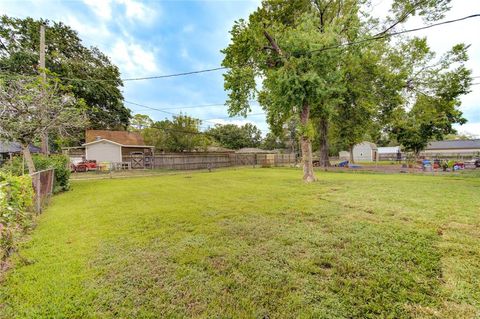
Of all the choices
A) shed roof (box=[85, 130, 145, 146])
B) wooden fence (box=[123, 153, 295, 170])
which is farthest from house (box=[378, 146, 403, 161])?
shed roof (box=[85, 130, 145, 146])

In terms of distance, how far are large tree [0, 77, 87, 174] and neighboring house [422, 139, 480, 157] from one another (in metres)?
44.5

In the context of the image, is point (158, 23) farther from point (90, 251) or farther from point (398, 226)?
point (398, 226)

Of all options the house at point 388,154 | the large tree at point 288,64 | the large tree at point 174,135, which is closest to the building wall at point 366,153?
the house at point 388,154

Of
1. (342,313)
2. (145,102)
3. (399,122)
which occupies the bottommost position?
(342,313)

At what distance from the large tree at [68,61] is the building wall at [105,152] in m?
2.65

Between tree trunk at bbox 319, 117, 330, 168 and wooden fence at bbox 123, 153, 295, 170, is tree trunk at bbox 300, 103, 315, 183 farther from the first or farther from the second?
wooden fence at bbox 123, 153, 295, 170

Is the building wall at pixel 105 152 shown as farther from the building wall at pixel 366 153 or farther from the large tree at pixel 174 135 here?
the building wall at pixel 366 153

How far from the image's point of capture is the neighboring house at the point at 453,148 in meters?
34.6

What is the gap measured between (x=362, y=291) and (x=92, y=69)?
2303 centimetres

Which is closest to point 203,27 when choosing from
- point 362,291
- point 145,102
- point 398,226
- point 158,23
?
point 158,23

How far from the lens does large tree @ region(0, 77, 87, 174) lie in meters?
5.50

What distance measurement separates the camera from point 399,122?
61.2ft

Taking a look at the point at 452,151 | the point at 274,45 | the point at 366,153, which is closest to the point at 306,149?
the point at 274,45

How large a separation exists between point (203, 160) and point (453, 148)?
4244cm
